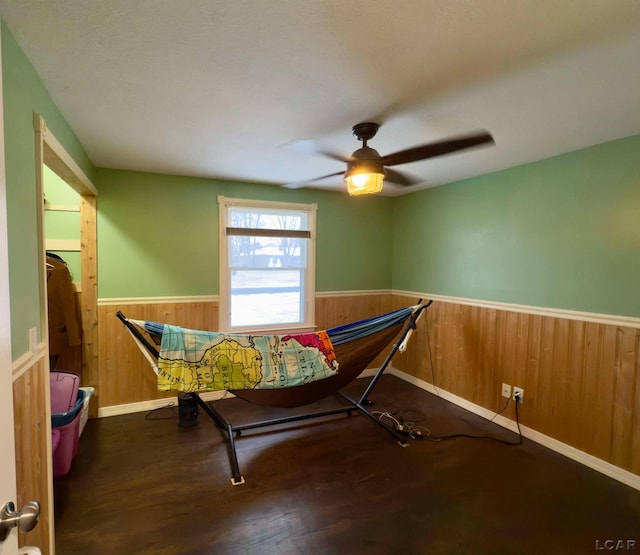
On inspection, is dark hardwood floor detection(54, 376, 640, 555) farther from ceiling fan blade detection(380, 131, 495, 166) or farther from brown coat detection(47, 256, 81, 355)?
ceiling fan blade detection(380, 131, 495, 166)

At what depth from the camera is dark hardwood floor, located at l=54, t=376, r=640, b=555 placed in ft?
5.48

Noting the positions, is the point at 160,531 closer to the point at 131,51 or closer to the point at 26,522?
the point at 26,522

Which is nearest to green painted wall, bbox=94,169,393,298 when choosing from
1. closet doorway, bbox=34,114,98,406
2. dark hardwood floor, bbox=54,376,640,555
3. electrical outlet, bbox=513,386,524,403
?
closet doorway, bbox=34,114,98,406

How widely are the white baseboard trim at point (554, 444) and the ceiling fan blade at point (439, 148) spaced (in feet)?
7.73

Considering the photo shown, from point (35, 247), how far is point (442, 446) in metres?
2.87

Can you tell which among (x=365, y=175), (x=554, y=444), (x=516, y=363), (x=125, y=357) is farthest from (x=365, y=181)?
(x=125, y=357)

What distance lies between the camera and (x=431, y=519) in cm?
182

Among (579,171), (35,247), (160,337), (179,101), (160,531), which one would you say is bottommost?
(160,531)

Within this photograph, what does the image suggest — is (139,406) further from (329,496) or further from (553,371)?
(553,371)

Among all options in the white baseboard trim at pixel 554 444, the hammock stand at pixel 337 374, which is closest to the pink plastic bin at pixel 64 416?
the hammock stand at pixel 337 374

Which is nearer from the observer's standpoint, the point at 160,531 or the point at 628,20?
the point at 628,20

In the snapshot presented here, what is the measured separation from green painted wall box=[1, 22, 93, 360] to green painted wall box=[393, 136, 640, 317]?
10.6 ft

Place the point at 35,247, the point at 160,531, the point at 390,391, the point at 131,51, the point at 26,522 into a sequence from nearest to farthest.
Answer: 1. the point at 26,522
2. the point at 131,51
3. the point at 35,247
4. the point at 160,531
5. the point at 390,391

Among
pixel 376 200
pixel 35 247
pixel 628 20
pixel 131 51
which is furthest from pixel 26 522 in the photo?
pixel 376 200
